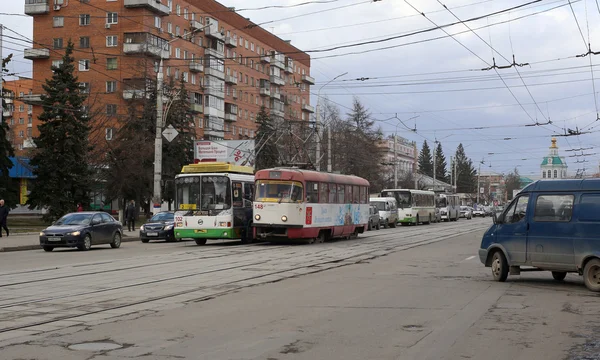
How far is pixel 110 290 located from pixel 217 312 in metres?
3.50

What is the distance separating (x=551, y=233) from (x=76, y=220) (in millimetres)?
18655

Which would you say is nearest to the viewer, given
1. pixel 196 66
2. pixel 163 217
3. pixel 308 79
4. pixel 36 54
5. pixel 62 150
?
pixel 163 217

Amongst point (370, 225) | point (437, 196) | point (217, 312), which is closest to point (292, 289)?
point (217, 312)

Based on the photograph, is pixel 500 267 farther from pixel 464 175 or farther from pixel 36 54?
pixel 464 175

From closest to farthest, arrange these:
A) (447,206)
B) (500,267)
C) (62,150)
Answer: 1. (500,267)
2. (62,150)
3. (447,206)

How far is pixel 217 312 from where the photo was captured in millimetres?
10711

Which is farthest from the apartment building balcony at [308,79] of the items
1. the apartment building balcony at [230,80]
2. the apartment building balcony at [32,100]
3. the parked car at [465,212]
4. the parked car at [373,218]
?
the parked car at [373,218]

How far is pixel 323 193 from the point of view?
30.9 metres

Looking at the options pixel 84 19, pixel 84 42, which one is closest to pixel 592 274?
pixel 84 42

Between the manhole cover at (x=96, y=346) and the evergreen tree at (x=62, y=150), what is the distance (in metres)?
40.6

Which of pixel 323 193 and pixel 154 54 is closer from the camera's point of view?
pixel 323 193

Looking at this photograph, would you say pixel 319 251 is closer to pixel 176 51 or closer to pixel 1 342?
pixel 1 342

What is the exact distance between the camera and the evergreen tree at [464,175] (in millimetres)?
158625

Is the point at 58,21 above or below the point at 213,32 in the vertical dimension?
below
